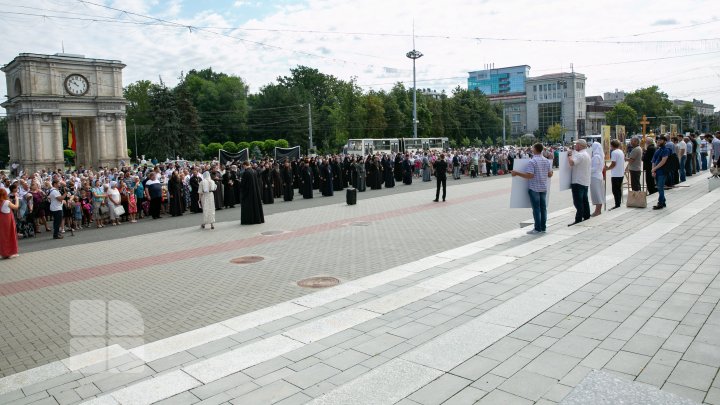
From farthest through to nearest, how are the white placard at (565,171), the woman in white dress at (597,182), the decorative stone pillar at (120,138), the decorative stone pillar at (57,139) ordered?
the decorative stone pillar at (120,138)
the decorative stone pillar at (57,139)
the woman in white dress at (597,182)
the white placard at (565,171)

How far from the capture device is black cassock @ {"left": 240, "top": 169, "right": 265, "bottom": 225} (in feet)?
52.9

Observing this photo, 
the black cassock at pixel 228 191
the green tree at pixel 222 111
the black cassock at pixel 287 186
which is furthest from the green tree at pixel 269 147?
the black cassock at pixel 228 191

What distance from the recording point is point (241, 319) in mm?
6625

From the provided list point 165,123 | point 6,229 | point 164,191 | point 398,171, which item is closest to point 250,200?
point 6,229

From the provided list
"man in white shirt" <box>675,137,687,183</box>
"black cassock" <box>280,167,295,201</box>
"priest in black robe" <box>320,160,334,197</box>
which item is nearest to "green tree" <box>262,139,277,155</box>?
"priest in black robe" <box>320,160,334,197</box>

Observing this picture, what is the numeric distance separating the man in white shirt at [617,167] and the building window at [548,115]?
119 metres

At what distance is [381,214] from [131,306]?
10.5m

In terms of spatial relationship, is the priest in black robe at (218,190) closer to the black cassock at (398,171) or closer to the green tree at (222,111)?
the black cassock at (398,171)

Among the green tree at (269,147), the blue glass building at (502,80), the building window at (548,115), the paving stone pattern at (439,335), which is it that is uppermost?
the blue glass building at (502,80)

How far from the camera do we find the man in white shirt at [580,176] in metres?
11.8

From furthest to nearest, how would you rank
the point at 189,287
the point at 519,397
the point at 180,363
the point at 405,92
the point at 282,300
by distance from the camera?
the point at 405,92, the point at 189,287, the point at 282,300, the point at 180,363, the point at 519,397

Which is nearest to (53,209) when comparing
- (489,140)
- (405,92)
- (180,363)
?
(180,363)

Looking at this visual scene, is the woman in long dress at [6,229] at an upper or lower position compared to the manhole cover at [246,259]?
upper

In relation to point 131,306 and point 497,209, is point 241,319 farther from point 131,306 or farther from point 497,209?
point 497,209
